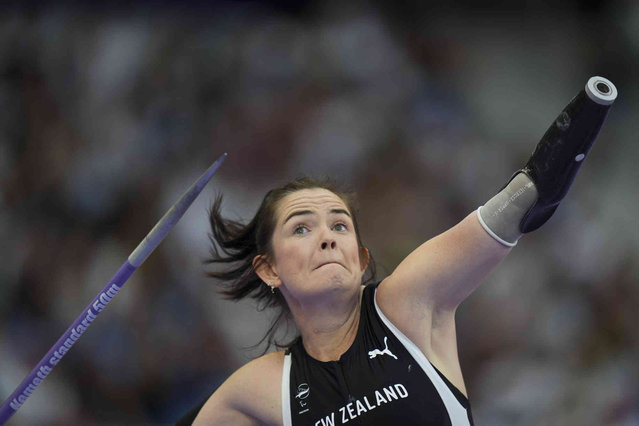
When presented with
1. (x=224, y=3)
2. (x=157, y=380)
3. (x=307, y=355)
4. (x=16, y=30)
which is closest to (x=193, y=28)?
(x=224, y=3)

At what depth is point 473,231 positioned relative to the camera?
6.34 feet

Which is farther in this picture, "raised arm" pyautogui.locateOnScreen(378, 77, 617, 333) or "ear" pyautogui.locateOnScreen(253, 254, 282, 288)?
"ear" pyautogui.locateOnScreen(253, 254, 282, 288)

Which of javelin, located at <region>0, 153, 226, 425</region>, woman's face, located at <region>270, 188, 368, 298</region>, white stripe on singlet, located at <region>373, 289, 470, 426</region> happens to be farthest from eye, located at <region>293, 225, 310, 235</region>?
white stripe on singlet, located at <region>373, 289, 470, 426</region>

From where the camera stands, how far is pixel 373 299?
2260mm

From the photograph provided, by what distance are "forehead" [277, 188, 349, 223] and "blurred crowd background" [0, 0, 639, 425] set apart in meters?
1.03

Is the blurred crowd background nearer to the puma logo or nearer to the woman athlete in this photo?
the woman athlete

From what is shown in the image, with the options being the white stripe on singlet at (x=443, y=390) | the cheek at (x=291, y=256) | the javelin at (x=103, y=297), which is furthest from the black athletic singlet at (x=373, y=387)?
the javelin at (x=103, y=297)

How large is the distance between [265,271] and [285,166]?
3.91ft

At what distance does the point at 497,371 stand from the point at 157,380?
1727 millimetres

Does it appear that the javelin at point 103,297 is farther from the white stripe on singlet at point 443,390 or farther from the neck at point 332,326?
the white stripe on singlet at point 443,390

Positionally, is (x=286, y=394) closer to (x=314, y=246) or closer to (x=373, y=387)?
(x=373, y=387)

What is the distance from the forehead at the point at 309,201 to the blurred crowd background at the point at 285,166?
1.03 metres

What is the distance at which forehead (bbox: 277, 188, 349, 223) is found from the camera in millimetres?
2391

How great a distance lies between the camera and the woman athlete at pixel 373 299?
1864 millimetres
